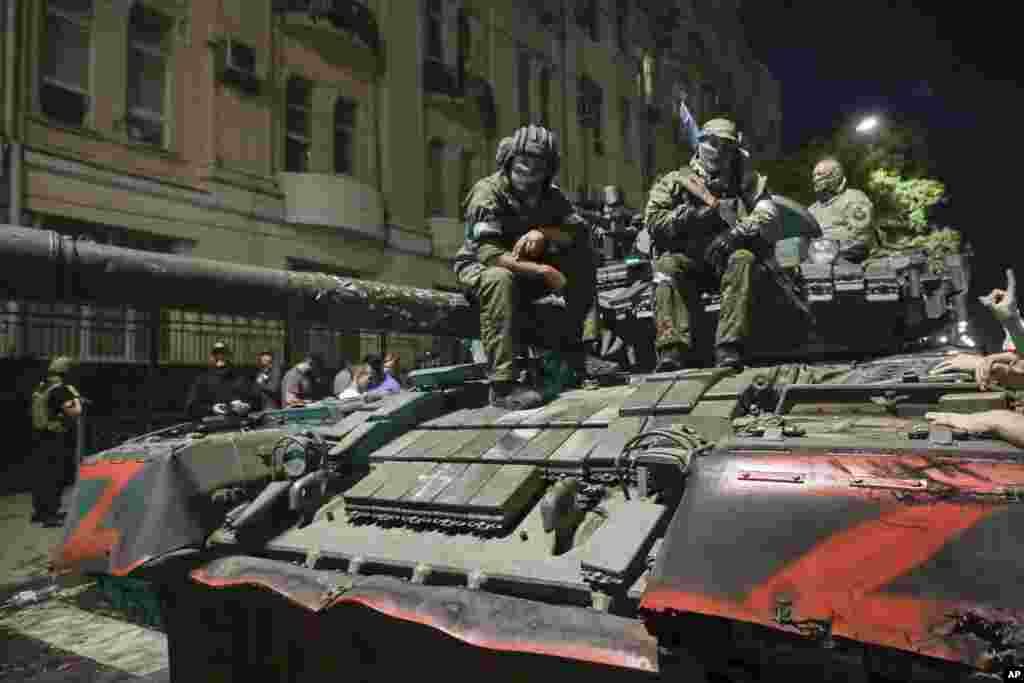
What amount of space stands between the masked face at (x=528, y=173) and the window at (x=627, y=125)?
19.4m

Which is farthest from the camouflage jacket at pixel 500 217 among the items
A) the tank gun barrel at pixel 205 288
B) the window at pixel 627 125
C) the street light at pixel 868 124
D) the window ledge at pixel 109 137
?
the window at pixel 627 125

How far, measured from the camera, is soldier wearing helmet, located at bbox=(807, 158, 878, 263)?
590cm

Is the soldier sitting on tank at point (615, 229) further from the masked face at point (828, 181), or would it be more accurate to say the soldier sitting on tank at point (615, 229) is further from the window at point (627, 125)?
the window at point (627, 125)

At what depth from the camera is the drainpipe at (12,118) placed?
9.51 metres

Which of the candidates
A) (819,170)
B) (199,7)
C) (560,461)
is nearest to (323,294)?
(560,461)

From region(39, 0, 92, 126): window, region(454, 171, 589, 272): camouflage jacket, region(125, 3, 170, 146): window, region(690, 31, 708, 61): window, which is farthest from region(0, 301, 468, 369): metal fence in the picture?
region(690, 31, 708, 61): window

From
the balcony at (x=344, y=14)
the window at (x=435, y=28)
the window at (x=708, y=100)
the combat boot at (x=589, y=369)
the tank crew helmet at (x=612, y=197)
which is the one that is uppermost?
the window at (x=708, y=100)

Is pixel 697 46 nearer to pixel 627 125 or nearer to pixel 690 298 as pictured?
pixel 627 125

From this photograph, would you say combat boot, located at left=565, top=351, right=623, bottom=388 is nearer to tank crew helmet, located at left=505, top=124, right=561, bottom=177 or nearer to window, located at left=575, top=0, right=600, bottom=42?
tank crew helmet, located at left=505, top=124, right=561, bottom=177

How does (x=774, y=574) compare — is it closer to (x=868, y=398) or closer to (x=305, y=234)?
(x=868, y=398)

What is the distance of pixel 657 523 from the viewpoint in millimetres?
2463

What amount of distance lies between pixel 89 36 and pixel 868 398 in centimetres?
1144

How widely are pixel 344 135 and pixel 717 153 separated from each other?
37.0 ft


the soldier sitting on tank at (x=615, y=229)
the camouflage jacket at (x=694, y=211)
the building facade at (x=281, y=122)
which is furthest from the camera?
the building facade at (x=281, y=122)
